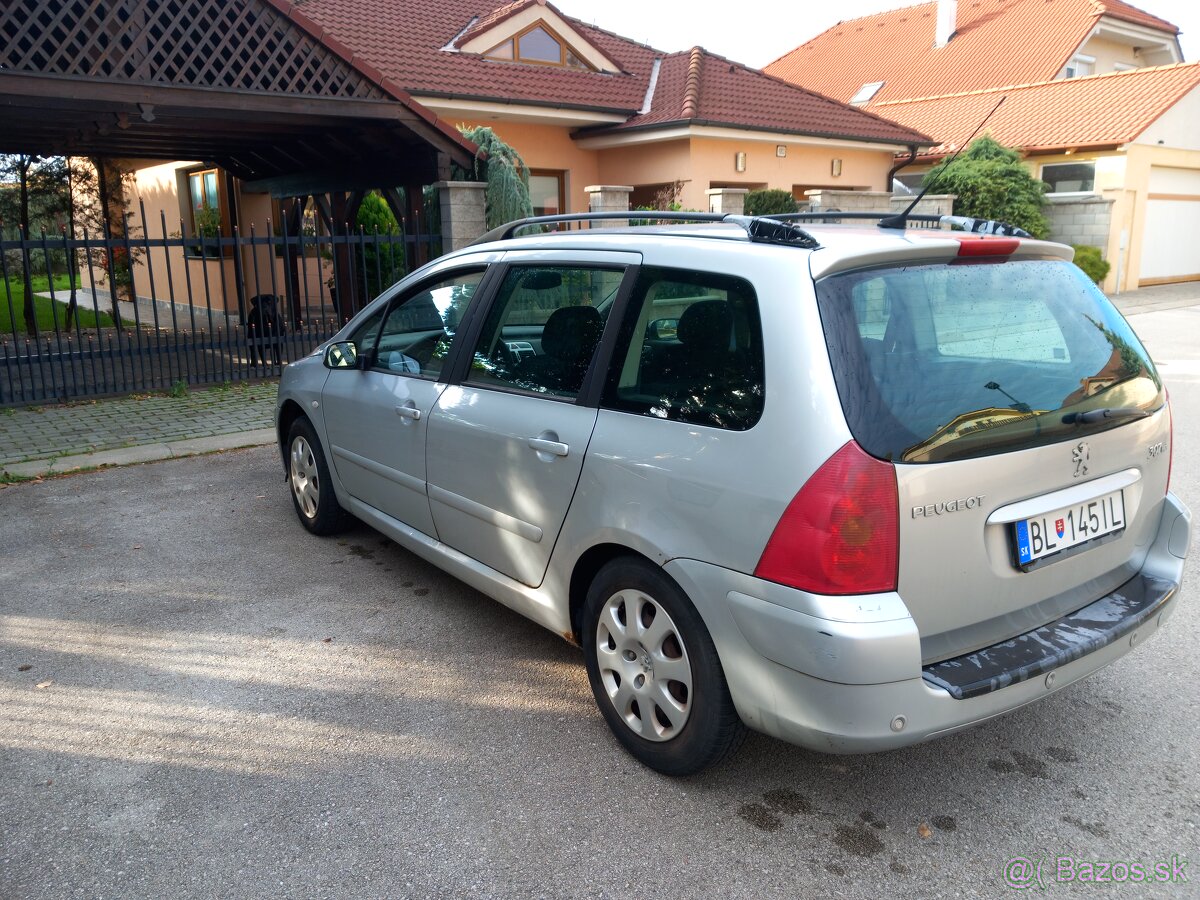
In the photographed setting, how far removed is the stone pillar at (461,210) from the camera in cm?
1160

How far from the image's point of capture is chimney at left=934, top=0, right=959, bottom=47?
1302 inches

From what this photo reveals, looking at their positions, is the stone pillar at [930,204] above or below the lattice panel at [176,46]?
below

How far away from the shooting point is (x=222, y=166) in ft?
52.6

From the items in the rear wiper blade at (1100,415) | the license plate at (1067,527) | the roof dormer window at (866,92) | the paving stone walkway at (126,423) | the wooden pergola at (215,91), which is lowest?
the paving stone walkway at (126,423)

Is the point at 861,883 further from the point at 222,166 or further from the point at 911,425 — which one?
the point at 222,166

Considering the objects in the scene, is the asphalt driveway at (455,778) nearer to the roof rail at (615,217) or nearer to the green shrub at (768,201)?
the roof rail at (615,217)

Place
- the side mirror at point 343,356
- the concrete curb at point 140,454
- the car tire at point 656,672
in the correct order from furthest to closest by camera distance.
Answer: the concrete curb at point 140,454, the side mirror at point 343,356, the car tire at point 656,672

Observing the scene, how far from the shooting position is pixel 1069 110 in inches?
933

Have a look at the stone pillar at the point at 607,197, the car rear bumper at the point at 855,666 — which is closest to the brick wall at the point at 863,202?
the stone pillar at the point at 607,197

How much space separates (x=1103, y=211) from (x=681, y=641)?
73.5 feet

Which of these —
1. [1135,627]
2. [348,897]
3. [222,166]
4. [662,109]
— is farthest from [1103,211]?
[348,897]

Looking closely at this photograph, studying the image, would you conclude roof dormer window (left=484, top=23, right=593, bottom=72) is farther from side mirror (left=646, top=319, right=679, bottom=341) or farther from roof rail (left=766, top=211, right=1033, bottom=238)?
side mirror (left=646, top=319, right=679, bottom=341)

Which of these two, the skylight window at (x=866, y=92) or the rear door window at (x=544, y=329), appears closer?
the rear door window at (x=544, y=329)

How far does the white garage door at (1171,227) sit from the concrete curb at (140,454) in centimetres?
2211
